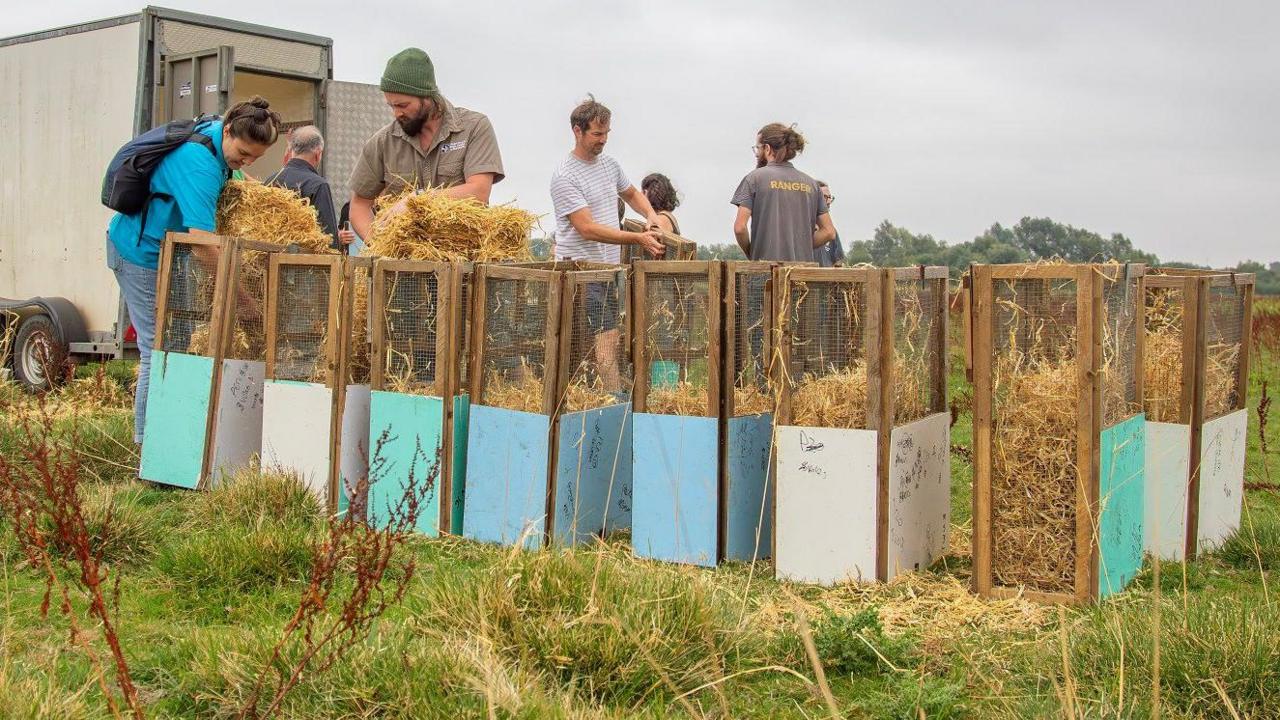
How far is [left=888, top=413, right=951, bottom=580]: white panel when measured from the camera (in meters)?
5.25

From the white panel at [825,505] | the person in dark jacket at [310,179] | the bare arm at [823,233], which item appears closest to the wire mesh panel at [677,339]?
the white panel at [825,505]

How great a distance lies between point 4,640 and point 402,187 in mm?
3920

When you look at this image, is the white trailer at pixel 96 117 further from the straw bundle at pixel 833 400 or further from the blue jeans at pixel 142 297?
the straw bundle at pixel 833 400

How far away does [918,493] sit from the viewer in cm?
552

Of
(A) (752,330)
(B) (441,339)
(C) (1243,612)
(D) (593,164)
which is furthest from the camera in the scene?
(D) (593,164)

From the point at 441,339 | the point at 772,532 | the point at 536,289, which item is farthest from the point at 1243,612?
the point at 441,339

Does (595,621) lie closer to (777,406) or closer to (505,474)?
(777,406)

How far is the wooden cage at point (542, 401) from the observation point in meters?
5.68

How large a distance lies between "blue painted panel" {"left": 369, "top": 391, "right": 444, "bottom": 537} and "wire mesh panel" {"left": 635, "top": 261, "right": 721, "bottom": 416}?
104 centimetres

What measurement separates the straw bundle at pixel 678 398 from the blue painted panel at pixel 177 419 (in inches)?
107

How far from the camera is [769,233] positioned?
8.07 m

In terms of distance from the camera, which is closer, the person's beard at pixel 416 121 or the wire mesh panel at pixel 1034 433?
the wire mesh panel at pixel 1034 433

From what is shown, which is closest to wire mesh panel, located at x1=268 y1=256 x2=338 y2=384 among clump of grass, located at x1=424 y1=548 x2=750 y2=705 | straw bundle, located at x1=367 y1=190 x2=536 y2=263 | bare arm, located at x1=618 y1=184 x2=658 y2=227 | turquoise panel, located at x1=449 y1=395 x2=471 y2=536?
straw bundle, located at x1=367 y1=190 x2=536 y2=263

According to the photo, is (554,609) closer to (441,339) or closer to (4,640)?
(4,640)
